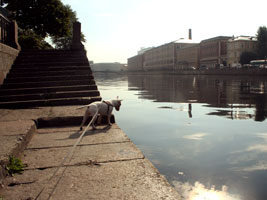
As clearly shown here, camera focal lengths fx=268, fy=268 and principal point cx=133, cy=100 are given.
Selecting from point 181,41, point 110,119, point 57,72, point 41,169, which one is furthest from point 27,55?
point 181,41

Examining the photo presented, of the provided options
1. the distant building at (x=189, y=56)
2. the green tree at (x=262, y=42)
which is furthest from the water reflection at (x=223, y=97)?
the distant building at (x=189, y=56)

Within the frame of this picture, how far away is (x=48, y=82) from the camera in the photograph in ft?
29.4

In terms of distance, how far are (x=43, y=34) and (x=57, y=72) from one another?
711 inches

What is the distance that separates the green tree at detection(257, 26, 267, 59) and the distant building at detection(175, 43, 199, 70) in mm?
27258

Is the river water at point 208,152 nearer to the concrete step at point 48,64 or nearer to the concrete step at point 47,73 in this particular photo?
the concrete step at point 47,73

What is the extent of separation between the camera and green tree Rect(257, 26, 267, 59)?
6481 centimetres

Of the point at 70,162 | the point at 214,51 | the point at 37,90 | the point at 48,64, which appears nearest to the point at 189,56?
the point at 214,51

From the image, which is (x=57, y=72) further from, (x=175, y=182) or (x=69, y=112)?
(x=175, y=182)

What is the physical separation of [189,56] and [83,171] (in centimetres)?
9587

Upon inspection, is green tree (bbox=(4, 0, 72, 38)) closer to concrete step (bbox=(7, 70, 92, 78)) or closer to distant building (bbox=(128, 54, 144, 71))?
concrete step (bbox=(7, 70, 92, 78))

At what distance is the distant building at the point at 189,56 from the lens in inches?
3631

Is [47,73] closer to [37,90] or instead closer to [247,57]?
[37,90]

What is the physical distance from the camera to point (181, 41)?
10381 cm

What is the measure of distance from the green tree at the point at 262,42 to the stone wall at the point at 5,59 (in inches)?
2599
